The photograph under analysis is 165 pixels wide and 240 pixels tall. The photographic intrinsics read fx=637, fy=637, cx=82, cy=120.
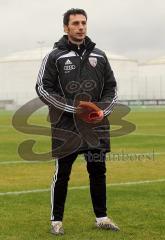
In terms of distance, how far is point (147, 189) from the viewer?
9211 mm

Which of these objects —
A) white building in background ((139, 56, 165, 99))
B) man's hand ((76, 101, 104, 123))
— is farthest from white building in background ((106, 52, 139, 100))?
man's hand ((76, 101, 104, 123))

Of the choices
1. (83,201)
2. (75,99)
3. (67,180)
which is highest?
(75,99)

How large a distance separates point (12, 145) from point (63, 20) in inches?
460

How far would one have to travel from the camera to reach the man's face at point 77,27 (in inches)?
246

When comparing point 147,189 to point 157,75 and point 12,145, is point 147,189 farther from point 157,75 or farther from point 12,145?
point 157,75

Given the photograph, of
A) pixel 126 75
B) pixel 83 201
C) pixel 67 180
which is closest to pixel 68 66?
pixel 67 180

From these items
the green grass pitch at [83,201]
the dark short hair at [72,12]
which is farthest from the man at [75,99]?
the green grass pitch at [83,201]

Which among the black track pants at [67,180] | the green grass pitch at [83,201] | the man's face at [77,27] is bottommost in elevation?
the green grass pitch at [83,201]

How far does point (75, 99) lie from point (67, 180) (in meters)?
0.84

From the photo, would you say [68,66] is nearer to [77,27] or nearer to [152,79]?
[77,27]

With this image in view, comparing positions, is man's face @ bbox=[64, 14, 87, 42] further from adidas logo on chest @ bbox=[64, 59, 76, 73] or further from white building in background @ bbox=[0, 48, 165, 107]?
white building in background @ bbox=[0, 48, 165, 107]

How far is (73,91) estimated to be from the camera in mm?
6312

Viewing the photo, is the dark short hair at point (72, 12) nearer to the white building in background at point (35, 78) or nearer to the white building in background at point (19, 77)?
the white building in background at point (35, 78)

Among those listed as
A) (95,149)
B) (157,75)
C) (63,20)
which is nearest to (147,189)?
(95,149)
